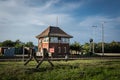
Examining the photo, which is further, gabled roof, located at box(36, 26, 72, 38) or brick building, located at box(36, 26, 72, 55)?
gabled roof, located at box(36, 26, 72, 38)

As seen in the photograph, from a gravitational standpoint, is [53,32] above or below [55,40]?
above

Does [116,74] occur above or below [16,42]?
below

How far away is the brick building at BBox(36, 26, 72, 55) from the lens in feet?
228

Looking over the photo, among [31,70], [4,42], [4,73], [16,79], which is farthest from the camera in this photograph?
[4,42]

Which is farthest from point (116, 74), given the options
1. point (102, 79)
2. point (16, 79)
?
point (16, 79)

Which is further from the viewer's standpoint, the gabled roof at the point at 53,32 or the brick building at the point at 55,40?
the gabled roof at the point at 53,32

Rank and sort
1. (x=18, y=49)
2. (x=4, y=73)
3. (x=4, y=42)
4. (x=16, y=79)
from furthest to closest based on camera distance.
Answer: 1. (x=4, y=42)
2. (x=18, y=49)
3. (x=4, y=73)
4. (x=16, y=79)

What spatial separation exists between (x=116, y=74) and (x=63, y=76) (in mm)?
5073

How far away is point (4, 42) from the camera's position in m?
95.3

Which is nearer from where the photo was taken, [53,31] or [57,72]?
[57,72]

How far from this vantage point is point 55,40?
2781 inches

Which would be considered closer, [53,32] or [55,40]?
[55,40]

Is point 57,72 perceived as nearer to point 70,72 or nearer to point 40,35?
point 70,72

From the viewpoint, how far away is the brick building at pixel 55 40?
6950 centimetres
